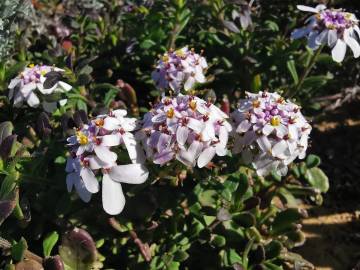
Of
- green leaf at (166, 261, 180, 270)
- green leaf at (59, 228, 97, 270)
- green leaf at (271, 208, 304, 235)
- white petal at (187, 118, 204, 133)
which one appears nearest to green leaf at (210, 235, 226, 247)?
green leaf at (166, 261, 180, 270)

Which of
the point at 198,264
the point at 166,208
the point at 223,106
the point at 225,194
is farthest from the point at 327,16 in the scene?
the point at 198,264

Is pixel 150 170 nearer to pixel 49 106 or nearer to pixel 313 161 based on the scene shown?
pixel 49 106

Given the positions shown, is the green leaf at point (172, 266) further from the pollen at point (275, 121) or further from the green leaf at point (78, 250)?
the pollen at point (275, 121)

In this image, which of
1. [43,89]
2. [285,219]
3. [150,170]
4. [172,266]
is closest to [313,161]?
[285,219]

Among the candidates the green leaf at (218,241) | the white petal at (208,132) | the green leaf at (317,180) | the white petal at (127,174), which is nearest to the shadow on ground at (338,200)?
the green leaf at (317,180)

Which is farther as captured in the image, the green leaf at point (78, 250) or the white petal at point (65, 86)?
the white petal at point (65, 86)

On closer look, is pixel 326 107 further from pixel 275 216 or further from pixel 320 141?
pixel 275 216
